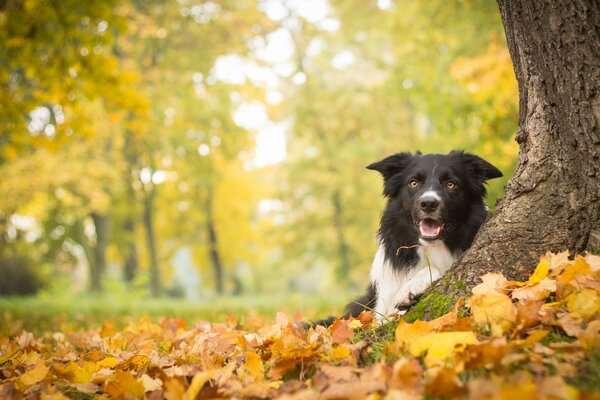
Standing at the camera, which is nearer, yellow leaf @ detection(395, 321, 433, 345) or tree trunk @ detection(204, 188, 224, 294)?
yellow leaf @ detection(395, 321, 433, 345)

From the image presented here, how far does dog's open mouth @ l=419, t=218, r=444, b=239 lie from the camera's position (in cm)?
388

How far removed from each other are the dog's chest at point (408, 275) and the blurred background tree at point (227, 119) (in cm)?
527

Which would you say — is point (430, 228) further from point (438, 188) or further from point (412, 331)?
point (412, 331)

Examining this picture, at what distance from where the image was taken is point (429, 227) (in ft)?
12.8

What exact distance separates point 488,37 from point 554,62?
8222mm

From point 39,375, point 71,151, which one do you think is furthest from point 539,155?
point 71,151

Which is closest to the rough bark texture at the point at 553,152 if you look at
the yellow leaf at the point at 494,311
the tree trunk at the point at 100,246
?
the yellow leaf at the point at 494,311

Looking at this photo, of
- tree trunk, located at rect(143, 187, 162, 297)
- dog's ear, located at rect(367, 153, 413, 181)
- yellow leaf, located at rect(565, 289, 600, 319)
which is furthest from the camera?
tree trunk, located at rect(143, 187, 162, 297)

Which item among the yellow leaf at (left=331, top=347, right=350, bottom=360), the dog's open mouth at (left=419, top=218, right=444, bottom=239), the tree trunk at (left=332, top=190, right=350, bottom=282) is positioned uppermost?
the dog's open mouth at (left=419, top=218, right=444, bottom=239)

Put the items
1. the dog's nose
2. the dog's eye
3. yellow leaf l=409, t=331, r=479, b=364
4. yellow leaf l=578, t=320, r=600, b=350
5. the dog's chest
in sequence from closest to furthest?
1. yellow leaf l=578, t=320, r=600, b=350
2. yellow leaf l=409, t=331, r=479, b=364
3. the dog's chest
4. the dog's nose
5. the dog's eye

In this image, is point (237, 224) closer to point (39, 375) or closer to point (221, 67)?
point (221, 67)

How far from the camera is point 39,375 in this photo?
2596mm

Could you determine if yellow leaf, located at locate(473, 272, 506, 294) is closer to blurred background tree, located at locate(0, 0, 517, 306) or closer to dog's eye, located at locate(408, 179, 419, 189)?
dog's eye, located at locate(408, 179, 419, 189)

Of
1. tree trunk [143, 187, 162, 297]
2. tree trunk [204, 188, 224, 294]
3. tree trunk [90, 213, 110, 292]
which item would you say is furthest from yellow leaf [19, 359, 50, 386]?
tree trunk [204, 188, 224, 294]
